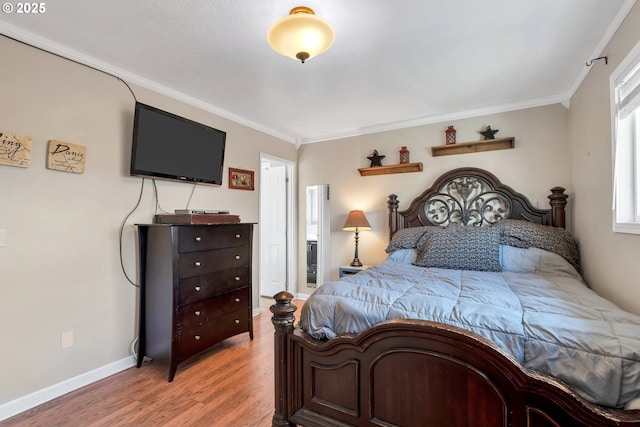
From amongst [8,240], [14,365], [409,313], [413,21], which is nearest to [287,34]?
[413,21]

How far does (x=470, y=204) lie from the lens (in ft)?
10.6

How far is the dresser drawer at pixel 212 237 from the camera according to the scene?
2330 millimetres

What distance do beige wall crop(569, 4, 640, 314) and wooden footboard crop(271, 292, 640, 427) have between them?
3.76 feet

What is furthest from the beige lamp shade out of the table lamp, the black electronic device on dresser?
the black electronic device on dresser

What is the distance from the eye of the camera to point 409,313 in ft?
4.53

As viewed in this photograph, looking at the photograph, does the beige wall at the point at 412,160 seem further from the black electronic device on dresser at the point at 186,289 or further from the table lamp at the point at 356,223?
the black electronic device on dresser at the point at 186,289

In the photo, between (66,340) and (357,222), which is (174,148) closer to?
(66,340)

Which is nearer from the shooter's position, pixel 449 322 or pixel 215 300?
pixel 449 322

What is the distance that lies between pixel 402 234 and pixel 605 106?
1.81 meters

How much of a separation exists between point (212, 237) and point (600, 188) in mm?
2979

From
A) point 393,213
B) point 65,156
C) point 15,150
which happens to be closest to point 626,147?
point 393,213

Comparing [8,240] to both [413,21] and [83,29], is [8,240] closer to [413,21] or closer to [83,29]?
[83,29]

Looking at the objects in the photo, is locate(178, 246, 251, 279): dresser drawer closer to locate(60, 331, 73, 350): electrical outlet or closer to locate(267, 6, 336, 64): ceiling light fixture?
locate(60, 331, 73, 350): electrical outlet

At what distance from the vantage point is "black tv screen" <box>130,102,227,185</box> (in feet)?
7.75
